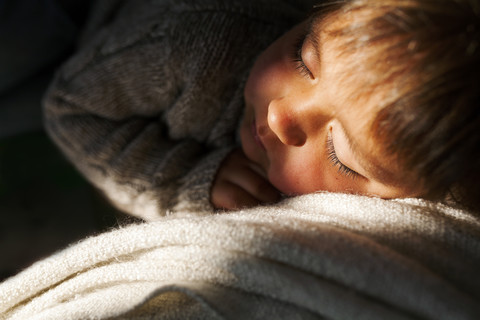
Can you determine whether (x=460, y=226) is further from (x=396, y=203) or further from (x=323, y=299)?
(x=323, y=299)

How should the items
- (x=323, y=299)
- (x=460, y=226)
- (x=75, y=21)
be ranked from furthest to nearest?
(x=75, y=21) < (x=460, y=226) < (x=323, y=299)

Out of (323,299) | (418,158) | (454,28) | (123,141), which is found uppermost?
(454,28)

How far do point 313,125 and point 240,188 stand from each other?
25cm

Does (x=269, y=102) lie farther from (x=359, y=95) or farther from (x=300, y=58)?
(x=359, y=95)

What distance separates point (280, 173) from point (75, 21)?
74 cm

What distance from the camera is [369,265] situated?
19.2 inches

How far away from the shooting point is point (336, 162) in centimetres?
64

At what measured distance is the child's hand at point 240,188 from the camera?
32.2 inches

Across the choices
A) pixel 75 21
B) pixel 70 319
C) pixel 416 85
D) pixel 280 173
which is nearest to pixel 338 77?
pixel 416 85

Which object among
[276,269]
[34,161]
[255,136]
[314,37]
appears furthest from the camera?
[34,161]

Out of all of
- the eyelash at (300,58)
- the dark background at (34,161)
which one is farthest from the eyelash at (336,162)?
the dark background at (34,161)

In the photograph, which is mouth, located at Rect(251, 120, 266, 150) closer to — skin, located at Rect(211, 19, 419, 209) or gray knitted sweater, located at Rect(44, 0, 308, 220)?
skin, located at Rect(211, 19, 419, 209)

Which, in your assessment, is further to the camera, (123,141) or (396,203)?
(123,141)

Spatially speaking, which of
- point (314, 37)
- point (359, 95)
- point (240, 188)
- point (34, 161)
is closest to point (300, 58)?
point (314, 37)
